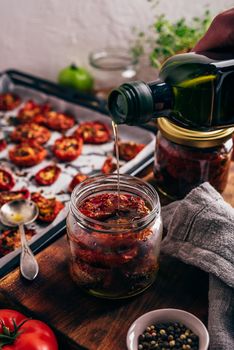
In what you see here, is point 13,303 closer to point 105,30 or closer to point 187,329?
point 187,329

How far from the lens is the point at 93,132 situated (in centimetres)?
288

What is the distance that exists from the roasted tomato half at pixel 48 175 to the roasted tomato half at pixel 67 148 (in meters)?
0.08

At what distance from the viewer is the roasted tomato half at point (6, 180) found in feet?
8.18

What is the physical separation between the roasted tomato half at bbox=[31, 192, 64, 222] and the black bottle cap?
86 centimetres

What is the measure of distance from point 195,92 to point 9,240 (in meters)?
0.96

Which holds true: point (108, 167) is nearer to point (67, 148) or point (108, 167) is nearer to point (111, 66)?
point (67, 148)

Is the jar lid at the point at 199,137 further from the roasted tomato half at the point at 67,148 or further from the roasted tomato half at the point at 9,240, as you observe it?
the roasted tomato half at the point at 67,148

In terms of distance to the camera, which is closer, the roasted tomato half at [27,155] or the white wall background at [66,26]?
the roasted tomato half at [27,155]

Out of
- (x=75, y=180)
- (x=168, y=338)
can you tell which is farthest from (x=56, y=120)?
(x=168, y=338)

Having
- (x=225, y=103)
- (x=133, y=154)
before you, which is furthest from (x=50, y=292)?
(x=133, y=154)

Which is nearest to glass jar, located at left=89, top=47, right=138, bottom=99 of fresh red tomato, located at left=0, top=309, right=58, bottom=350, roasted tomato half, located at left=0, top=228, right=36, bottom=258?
roasted tomato half, located at left=0, top=228, right=36, bottom=258

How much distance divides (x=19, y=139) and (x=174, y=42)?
103 centimetres

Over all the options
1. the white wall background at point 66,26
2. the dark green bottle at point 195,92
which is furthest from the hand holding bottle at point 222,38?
the white wall background at point 66,26

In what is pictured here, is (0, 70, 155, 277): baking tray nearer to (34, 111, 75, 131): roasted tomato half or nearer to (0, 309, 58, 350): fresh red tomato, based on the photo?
(34, 111, 75, 131): roasted tomato half
